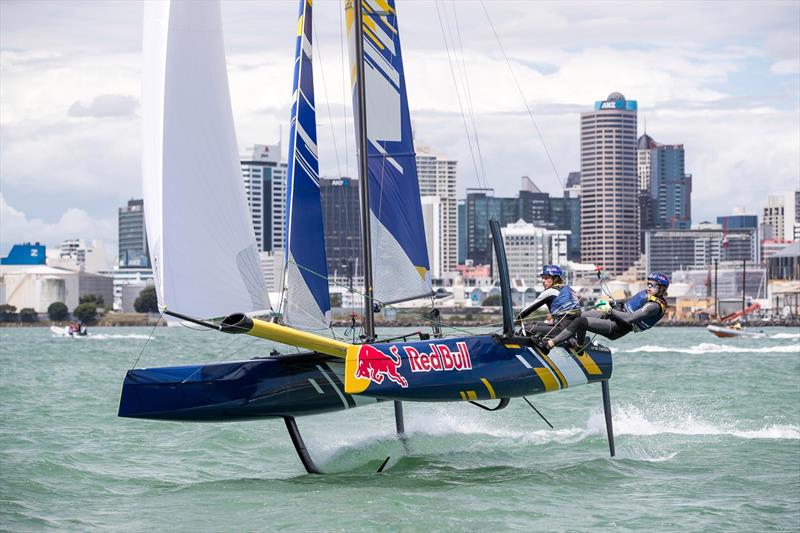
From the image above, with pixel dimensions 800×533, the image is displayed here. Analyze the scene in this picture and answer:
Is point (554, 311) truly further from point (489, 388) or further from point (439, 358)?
point (439, 358)

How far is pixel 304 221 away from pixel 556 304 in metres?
2.57

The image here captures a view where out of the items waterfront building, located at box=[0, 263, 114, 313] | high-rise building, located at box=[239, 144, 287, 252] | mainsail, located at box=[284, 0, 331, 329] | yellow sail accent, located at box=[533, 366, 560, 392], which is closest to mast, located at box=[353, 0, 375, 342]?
mainsail, located at box=[284, 0, 331, 329]

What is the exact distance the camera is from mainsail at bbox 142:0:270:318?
34.8 feet

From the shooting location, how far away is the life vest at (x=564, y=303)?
12.6 metres

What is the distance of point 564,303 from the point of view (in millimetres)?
12609

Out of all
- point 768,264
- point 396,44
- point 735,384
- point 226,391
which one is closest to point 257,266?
point 226,391

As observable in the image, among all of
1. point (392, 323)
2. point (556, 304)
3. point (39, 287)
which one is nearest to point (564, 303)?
point (556, 304)

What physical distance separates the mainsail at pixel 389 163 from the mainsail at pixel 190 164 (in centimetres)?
232

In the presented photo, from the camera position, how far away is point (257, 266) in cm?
1130

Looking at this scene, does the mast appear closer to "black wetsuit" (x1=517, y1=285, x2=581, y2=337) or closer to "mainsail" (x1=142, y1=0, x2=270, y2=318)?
"black wetsuit" (x1=517, y1=285, x2=581, y2=337)

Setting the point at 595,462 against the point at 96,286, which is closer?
the point at 595,462

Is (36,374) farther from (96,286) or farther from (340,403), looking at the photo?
(96,286)

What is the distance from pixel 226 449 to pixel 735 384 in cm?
1335

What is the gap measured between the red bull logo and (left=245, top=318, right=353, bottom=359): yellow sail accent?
0.50 meters
